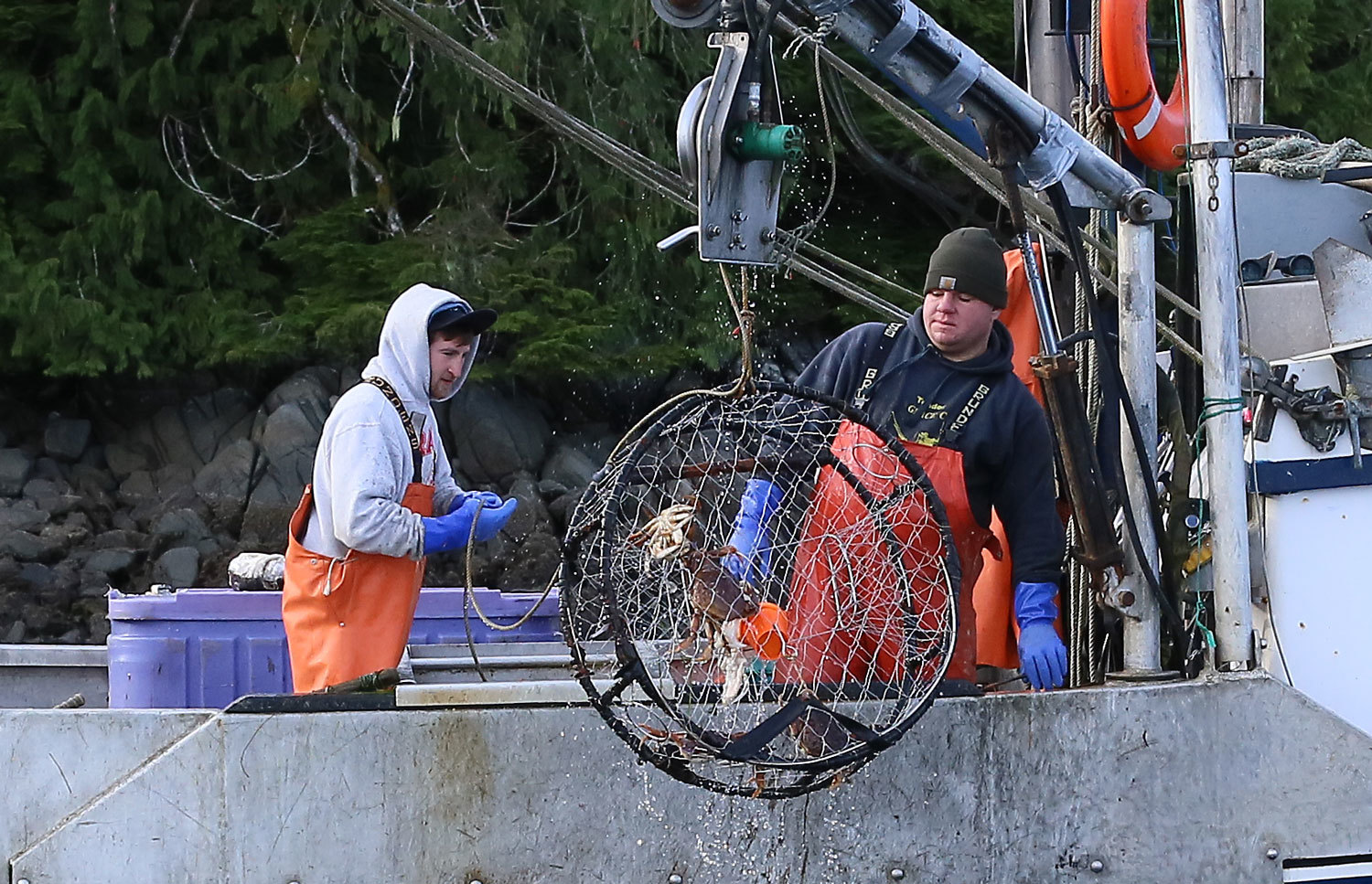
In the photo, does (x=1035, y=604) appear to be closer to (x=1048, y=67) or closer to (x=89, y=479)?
(x=1048, y=67)

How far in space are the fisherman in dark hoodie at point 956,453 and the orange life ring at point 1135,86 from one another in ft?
2.87

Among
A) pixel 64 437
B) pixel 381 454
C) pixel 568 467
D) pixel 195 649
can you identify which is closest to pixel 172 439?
pixel 64 437

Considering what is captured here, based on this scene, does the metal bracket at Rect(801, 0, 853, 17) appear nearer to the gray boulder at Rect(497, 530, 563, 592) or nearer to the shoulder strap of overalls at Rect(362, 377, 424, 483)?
the shoulder strap of overalls at Rect(362, 377, 424, 483)

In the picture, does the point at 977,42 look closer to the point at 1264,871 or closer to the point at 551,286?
the point at 551,286

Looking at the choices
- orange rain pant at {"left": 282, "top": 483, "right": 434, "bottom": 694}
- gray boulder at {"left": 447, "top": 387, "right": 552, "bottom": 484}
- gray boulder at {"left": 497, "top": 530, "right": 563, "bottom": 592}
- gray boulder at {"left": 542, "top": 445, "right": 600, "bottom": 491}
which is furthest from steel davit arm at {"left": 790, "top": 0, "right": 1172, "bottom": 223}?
gray boulder at {"left": 542, "top": 445, "right": 600, "bottom": 491}

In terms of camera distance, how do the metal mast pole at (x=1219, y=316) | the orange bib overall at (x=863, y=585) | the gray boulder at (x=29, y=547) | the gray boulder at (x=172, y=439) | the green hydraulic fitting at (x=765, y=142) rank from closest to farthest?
1. the green hydraulic fitting at (x=765, y=142)
2. the orange bib overall at (x=863, y=585)
3. the metal mast pole at (x=1219, y=316)
4. the gray boulder at (x=29, y=547)
5. the gray boulder at (x=172, y=439)

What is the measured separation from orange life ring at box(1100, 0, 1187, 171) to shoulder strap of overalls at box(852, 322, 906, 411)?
1053 millimetres

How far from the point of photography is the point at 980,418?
3.98m

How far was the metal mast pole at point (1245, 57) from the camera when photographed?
6.21 metres

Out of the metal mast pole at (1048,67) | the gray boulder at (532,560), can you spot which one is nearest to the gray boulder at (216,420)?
the gray boulder at (532,560)

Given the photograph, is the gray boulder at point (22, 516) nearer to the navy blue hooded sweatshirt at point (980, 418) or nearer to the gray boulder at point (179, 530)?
the gray boulder at point (179, 530)

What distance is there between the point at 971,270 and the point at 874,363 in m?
0.33

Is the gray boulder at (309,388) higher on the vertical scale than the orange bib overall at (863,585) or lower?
higher

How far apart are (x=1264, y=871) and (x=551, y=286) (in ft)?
41.8
